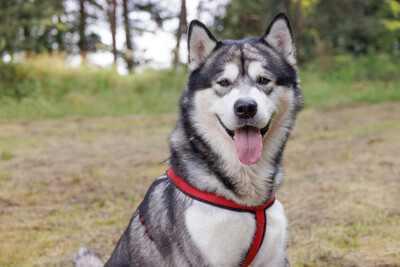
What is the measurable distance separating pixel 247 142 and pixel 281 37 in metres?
0.81

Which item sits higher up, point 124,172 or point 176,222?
point 176,222

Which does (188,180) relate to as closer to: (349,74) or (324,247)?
(324,247)

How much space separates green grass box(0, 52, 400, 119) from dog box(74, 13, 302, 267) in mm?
9835

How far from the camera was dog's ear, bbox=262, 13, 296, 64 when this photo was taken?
8.32ft

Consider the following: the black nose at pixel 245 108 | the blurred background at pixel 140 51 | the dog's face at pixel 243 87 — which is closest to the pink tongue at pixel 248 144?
the dog's face at pixel 243 87

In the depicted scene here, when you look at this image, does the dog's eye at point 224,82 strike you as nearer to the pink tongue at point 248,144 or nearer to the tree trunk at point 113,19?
the pink tongue at point 248,144

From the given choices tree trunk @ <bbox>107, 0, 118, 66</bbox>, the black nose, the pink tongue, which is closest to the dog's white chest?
the pink tongue

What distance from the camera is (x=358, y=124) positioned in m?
9.84

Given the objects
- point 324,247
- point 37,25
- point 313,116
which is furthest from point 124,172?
point 37,25

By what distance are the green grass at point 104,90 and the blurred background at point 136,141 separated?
45 millimetres

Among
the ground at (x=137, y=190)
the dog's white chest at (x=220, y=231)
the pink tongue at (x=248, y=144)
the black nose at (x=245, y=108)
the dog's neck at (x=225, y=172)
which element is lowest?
the ground at (x=137, y=190)

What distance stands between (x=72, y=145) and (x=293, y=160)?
4688mm

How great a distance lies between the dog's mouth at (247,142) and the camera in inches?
88.7

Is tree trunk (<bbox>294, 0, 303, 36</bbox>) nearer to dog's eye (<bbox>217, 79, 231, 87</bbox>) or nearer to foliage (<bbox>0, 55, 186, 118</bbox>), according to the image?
foliage (<bbox>0, 55, 186, 118</bbox>)
